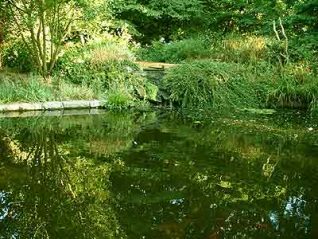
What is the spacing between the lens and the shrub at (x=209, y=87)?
12.2 m

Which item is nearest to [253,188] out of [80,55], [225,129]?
[225,129]

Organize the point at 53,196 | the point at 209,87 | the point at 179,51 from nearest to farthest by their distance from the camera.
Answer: the point at 53,196 < the point at 209,87 < the point at 179,51

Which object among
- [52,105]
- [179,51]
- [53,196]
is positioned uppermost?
[179,51]

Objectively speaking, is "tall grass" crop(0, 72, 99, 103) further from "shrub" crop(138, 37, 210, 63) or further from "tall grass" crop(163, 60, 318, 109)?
"shrub" crop(138, 37, 210, 63)

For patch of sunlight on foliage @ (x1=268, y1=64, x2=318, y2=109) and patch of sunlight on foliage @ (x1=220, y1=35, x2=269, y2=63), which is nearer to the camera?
patch of sunlight on foliage @ (x1=268, y1=64, x2=318, y2=109)

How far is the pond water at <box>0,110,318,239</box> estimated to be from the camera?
4418mm

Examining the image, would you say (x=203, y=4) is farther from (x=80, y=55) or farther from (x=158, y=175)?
(x=158, y=175)

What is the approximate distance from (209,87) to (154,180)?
21.9 feet

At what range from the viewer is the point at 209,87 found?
40.1 ft

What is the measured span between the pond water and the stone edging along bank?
1.14 m

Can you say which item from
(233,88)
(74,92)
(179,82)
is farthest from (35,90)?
(233,88)

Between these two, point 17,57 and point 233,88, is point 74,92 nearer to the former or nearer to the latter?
point 17,57

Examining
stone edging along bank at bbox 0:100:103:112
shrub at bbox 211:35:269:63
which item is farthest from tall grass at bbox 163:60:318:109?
stone edging along bank at bbox 0:100:103:112

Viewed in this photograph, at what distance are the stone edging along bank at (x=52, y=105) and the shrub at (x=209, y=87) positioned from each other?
7.04 feet
